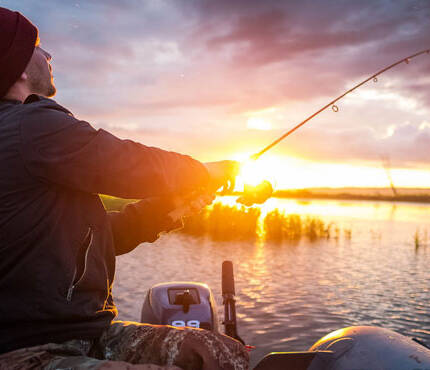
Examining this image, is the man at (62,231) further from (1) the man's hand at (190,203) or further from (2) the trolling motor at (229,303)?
(2) the trolling motor at (229,303)

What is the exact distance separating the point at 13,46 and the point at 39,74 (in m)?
0.20

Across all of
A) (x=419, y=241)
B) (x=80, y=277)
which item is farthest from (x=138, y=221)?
(x=419, y=241)


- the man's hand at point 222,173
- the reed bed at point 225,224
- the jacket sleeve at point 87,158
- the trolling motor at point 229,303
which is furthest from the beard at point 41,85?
the reed bed at point 225,224

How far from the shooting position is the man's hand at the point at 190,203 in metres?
2.88

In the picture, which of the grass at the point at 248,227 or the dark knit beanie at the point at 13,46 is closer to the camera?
the dark knit beanie at the point at 13,46

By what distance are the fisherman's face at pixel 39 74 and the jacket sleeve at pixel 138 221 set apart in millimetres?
Answer: 984

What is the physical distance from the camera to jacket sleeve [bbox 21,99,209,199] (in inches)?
77.5

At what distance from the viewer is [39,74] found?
2338mm

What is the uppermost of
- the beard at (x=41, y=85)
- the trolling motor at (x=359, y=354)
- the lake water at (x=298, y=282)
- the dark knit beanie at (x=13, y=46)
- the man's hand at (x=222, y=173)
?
the dark knit beanie at (x=13, y=46)

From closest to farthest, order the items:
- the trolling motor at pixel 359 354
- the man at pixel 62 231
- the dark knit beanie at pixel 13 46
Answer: the man at pixel 62 231 → the dark knit beanie at pixel 13 46 → the trolling motor at pixel 359 354

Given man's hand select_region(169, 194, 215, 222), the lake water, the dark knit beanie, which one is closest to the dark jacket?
the dark knit beanie

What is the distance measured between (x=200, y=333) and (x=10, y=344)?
856 mm

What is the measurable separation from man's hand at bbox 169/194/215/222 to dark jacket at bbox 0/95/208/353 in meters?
0.72

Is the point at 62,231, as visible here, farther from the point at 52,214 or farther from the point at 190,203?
the point at 190,203
